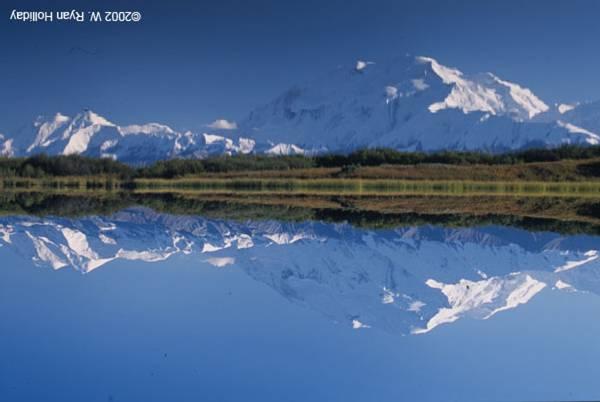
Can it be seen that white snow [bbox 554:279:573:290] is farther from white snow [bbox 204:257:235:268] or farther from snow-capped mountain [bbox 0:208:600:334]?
white snow [bbox 204:257:235:268]

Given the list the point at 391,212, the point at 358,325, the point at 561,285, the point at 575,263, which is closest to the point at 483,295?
the point at 561,285

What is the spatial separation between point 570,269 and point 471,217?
9.76 m

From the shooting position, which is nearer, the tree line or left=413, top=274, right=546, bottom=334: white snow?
left=413, top=274, right=546, bottom=334: white snow

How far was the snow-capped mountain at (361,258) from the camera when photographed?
10875 millimetres

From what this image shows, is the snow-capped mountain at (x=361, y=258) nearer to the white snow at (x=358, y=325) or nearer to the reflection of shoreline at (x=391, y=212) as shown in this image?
the white snow at (x=358, y=325)

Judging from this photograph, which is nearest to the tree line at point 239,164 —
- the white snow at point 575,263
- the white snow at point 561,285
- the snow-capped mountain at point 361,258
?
the snow-capped mountain at point 361,258

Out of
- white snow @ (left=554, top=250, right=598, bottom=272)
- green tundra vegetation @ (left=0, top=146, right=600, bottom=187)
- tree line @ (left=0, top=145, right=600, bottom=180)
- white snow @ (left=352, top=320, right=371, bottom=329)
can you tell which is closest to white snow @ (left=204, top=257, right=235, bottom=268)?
white snow @ (left=352, top=320, right=371, bottom=329)

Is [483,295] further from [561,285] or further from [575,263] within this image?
[575,263]

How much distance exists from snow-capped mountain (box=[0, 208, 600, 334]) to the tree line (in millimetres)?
41335

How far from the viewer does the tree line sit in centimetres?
6250

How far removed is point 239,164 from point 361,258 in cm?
5478

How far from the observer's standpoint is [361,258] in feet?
49.1

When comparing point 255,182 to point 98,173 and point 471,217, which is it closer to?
point 98,173

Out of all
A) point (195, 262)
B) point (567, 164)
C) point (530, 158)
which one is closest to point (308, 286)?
point (195, 262)
